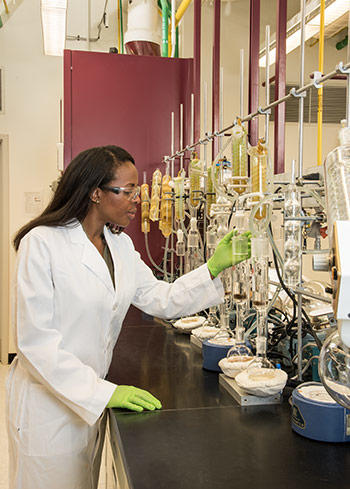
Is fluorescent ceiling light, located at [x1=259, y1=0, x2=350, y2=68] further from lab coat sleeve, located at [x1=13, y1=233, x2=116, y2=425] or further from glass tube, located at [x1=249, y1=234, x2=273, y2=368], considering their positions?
lab coat sleeve, located at [x1=13, y1=233, x2=116, y2=425]

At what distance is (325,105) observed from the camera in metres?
5.34

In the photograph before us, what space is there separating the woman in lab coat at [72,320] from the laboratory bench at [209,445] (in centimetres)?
11

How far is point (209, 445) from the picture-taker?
3.90 feet

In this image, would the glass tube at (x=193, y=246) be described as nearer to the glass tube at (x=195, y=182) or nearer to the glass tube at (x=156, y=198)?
the glass tube at (x=195, y=182)

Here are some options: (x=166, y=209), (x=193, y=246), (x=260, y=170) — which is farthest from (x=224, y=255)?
(x=166, y=209)

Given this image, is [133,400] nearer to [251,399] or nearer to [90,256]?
[251,399]

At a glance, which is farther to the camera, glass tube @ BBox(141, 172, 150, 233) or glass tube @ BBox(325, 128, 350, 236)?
glass tube @ BBox(141, 172, 150, 233)

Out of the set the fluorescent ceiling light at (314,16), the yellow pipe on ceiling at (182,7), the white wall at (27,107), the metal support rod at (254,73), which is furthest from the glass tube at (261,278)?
the white wall at (27,107)

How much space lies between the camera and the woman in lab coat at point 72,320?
1.46m

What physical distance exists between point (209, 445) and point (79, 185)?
88 cm

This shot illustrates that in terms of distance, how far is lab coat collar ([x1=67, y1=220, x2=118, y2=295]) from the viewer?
63.8 inches

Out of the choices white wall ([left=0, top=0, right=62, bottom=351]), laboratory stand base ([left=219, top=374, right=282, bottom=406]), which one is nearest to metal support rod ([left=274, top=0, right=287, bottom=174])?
laboratory stand base ([left=219, top=374, right=282, bottom=406])

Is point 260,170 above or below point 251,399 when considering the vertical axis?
above

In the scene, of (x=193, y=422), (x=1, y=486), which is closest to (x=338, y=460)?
(x=193, y=422)
